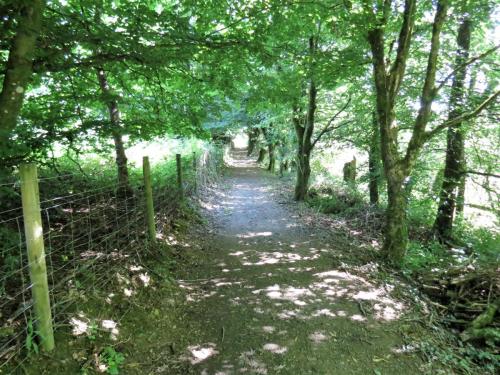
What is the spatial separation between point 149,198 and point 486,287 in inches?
220

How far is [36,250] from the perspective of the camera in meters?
2.77

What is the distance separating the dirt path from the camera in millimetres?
3420

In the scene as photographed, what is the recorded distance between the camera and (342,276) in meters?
5.42

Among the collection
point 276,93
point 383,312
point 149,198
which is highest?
point 276,93

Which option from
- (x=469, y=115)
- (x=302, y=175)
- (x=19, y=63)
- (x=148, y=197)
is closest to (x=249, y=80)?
(x=148, y=197)

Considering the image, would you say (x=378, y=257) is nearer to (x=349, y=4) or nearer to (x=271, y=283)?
(x=271, y=283)

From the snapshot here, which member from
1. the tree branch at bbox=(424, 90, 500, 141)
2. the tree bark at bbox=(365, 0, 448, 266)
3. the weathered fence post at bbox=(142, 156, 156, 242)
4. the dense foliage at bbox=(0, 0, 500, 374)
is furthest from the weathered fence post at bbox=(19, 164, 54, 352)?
the tree branch at bbox=(424, 90, 500, 141)

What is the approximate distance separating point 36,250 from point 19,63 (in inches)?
73.7

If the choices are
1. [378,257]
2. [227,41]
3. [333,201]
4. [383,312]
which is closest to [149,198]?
[227,41]

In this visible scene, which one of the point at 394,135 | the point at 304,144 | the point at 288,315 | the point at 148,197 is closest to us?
the point at 288,315

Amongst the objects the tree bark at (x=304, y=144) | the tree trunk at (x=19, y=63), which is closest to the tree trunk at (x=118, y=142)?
→ the tree trunk at (x=19, y=63)

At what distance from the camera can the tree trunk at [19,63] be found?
3.03m

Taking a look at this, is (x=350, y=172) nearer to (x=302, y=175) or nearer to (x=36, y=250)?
(x=302, y=175)

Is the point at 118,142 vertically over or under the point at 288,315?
over
